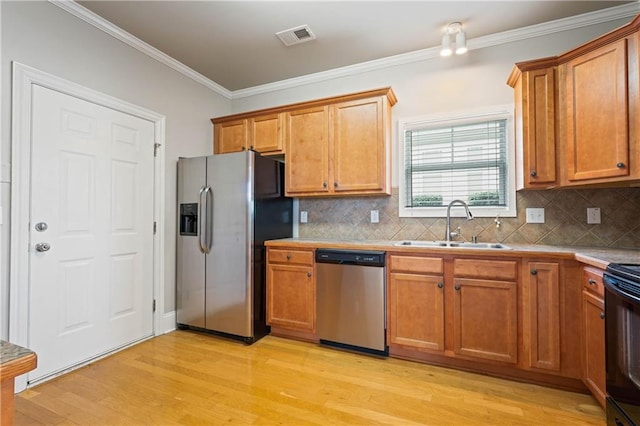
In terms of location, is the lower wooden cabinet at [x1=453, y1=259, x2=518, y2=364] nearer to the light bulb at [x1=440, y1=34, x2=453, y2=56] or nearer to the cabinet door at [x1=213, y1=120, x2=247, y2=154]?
the light bulb at [x1=440, y1=34, x2=453, y2=56]

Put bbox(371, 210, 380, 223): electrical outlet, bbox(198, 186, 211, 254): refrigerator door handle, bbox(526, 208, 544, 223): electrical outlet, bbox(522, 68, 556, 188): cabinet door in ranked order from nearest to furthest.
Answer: bbox(522, 68, 556, 188): cabinet door < bbox(526, 208, 544, 223): electrical outlet < bbox(198, 186, 211, 254): refrigerator door handle < bbox(371, 210, 380, 223): electrical outlet

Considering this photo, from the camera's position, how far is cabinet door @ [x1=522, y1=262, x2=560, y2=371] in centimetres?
198

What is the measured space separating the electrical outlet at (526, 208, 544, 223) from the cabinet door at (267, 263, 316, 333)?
191 centimetres

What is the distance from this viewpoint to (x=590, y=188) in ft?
7.70

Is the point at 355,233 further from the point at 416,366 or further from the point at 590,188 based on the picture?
the point at 590,188

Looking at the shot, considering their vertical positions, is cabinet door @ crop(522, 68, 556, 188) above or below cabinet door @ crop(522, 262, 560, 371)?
above

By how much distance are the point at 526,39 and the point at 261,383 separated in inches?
137

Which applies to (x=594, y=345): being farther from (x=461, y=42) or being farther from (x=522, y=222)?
(x=461, y=42)

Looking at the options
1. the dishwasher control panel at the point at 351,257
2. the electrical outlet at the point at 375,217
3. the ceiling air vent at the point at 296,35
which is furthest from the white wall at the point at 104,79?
the electrical outlet at the point at 375,217

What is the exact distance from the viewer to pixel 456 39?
2449 mm

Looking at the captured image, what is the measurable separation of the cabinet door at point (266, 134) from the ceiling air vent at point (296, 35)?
0.71 metres

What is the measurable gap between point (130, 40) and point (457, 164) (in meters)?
3.15

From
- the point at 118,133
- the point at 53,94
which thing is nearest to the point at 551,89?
the point at 118,133

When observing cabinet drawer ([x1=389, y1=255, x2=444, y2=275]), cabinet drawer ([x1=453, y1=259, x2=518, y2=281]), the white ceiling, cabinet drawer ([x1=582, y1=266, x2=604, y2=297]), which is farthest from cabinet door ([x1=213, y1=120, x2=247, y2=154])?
cabinet drawer ([x1=582, y1=266, x2=604, y2=297])
